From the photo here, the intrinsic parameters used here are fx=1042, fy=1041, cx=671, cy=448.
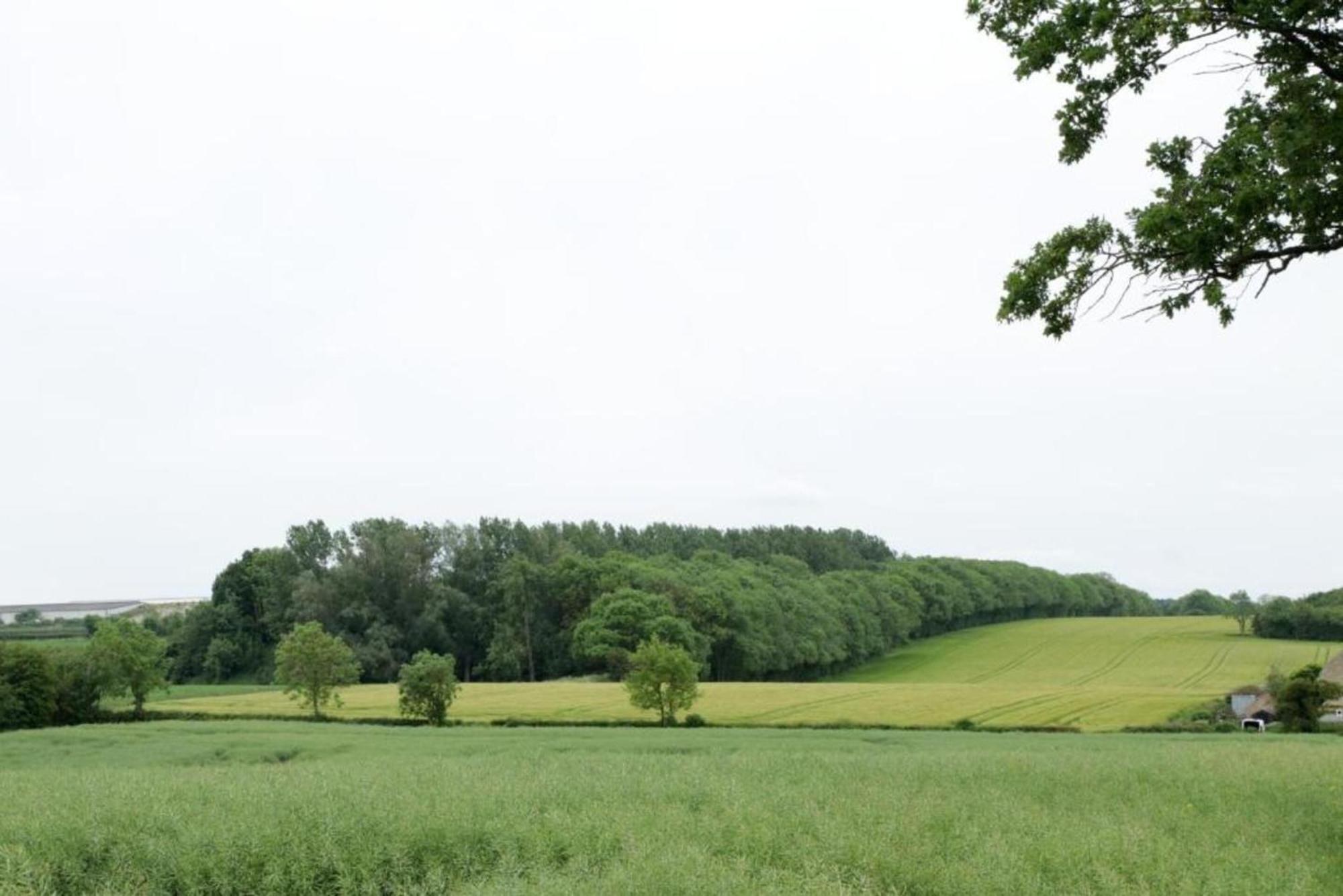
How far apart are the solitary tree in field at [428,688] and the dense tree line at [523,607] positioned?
38.5 m

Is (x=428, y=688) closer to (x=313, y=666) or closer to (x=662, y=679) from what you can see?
(x=313, y=666)

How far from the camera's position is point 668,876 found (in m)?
9.11

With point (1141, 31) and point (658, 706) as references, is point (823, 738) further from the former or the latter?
point (1141, 31)

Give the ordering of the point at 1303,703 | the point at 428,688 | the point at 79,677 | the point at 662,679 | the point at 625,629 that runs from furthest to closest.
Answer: the point at 625,629
the point at 79,677
the point at 428,688
the point at 662,679
the point at 1303,703

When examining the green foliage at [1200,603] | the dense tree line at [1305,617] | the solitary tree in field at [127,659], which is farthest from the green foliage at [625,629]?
the green foliage at [1200,603]

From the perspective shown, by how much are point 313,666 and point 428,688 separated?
1025cm

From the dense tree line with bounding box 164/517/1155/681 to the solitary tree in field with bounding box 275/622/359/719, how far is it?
35.2 meters

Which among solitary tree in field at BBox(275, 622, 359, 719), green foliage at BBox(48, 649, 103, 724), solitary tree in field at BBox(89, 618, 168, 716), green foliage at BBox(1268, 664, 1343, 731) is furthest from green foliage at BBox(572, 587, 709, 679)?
green foliage at BBox(1268, 664, 1343, 731)

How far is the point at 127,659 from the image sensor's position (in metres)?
67.9

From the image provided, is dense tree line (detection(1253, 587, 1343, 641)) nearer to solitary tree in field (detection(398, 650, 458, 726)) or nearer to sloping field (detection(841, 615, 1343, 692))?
sloping field (detection(841, 615, 1343, 692))

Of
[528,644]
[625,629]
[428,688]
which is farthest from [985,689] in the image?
[528,644]

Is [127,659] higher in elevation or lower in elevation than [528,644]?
higher

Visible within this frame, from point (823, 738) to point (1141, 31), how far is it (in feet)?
97.1

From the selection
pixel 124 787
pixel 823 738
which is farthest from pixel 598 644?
pixel 124 787
